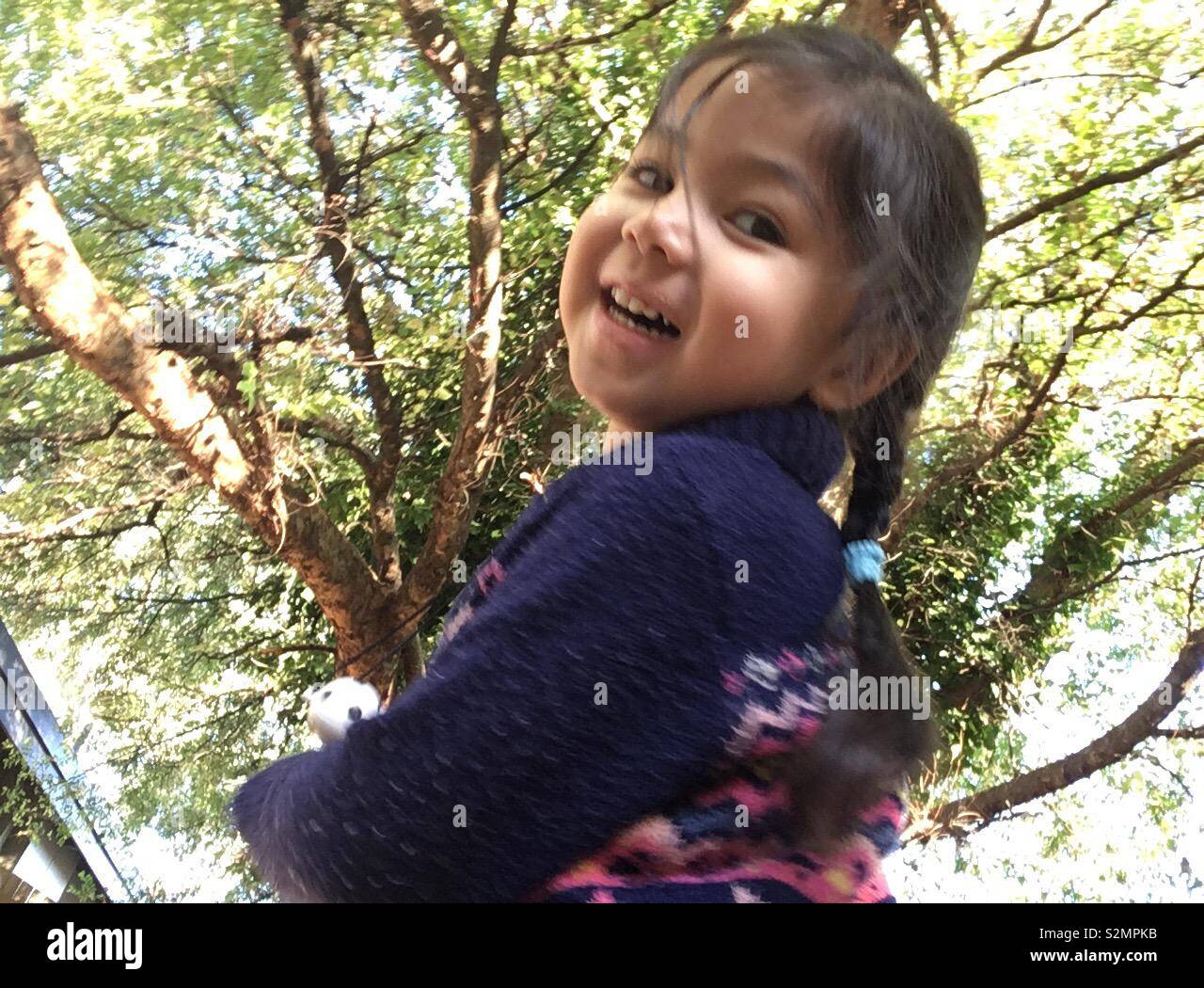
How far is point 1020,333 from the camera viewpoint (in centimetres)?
147

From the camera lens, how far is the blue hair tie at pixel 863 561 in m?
0.31

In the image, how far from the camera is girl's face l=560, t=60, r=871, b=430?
12.4 inches

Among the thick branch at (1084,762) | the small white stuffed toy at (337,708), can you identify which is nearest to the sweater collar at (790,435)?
the small white stuffed toy at (337,708)

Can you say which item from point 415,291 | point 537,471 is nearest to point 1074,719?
point 537,471

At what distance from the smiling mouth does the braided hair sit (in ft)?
0.18

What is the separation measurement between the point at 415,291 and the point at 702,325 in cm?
105

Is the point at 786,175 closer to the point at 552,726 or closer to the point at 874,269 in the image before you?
the point at 874,269

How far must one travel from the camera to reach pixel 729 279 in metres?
0.31

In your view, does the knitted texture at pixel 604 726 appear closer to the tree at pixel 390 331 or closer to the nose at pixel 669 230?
the nose at pixel 669 230

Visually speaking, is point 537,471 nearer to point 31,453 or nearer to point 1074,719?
point 31,453

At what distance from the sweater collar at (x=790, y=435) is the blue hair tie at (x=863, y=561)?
2 centimetres

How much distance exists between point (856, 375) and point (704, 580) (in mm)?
128

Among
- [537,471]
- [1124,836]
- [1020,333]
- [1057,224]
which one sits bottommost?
[1124,836]

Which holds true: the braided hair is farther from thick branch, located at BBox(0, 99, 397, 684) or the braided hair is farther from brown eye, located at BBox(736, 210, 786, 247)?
thick branch, located at BBox(0, 99, 397, 684)
